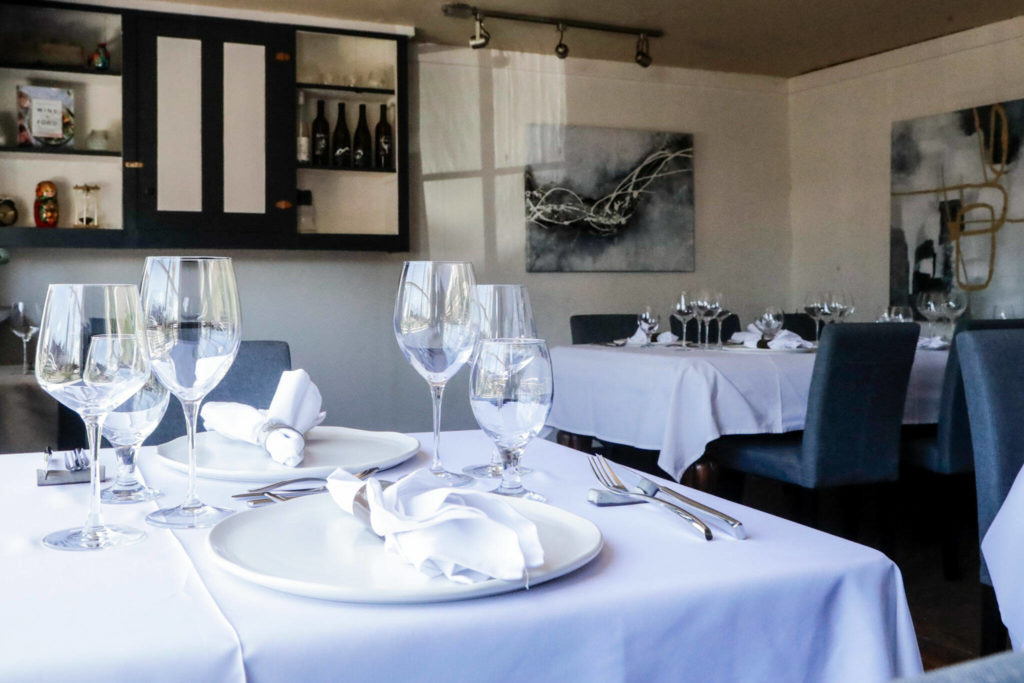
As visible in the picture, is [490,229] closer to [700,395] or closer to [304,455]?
[700,395]

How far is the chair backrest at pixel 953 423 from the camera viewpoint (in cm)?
269

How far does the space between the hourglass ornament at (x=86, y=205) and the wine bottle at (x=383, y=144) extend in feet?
4.20

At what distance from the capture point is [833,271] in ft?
17.9

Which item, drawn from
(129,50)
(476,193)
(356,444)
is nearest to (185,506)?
(356,444)

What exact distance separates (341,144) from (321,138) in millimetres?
104

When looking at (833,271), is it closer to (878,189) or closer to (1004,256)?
(878,189)

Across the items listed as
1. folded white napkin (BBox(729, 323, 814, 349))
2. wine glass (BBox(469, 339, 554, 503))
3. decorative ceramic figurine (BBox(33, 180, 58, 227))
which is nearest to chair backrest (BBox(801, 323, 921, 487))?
folded white napkin (BBox(729, 323, 814, 349))

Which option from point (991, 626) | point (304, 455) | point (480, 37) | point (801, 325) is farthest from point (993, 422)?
point (480, 37)

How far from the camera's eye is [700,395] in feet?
8.70

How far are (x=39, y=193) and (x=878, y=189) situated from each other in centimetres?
430

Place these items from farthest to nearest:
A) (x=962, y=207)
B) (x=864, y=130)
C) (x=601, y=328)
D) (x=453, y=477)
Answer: (x=864, y=130) → (x=962, y=207) → (x=601, y=328) → (x=453, y=477)

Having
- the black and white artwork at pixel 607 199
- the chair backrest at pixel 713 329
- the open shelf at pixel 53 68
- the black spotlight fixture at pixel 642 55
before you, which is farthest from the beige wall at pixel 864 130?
the open shelf at pixel 53 68

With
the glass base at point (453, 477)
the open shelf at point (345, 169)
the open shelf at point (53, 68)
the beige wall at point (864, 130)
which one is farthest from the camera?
the beige wall at point (864, 130)

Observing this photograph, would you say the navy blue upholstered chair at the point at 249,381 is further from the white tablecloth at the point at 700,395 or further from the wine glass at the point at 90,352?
the white tablecloth at the point at 700,395
